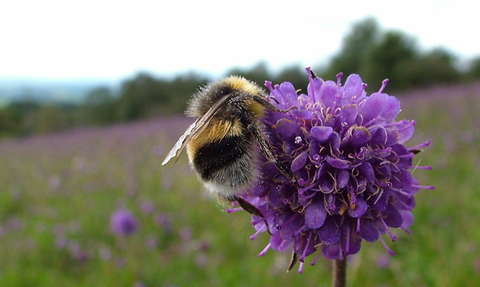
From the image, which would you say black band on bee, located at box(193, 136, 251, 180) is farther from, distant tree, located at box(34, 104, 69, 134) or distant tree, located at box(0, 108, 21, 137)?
distant tree, located at box(0, 108, 21, 137)

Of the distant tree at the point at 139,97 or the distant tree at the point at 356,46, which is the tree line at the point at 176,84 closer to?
the distant tree at the point at 139,97

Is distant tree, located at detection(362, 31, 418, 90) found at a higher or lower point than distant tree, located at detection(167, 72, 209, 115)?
higher

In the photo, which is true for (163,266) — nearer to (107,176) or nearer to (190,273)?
(190,273)

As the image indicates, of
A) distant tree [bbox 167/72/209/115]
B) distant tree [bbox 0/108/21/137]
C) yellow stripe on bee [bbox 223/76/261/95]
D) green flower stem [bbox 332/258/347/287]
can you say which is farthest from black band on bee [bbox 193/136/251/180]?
distant tree [bbox 0/108/21/137]

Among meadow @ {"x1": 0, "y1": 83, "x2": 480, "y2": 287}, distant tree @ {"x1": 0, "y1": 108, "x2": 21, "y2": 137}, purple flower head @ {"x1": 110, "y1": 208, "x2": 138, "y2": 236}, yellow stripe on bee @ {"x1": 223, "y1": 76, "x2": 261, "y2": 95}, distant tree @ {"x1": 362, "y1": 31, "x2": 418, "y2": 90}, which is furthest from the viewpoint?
distant tree @ {"x1": 0, "y1": 108, "x2": 21, "y2": 137}

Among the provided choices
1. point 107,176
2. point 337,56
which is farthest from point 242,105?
point 337,56

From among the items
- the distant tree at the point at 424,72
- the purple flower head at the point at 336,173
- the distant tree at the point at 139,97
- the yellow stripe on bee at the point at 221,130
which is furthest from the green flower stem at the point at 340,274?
the distant tree at the point at 424,72
